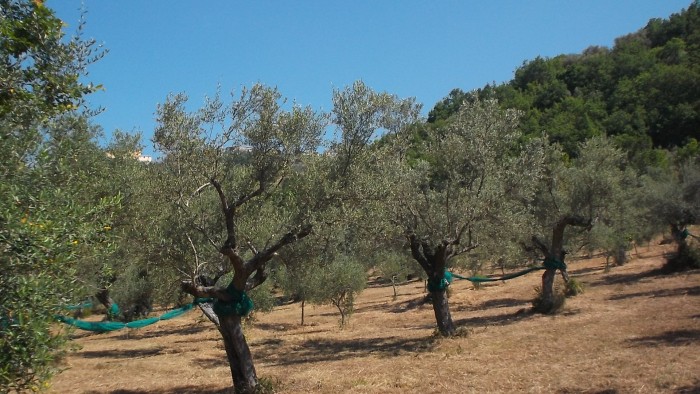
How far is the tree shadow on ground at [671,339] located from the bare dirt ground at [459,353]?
0.03m

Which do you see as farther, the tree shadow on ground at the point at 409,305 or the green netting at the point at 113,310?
the tree shadow on ground at the point at 409,305

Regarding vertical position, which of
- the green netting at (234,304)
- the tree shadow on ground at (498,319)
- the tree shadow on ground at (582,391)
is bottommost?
the tree shadow on ground at (498,319)

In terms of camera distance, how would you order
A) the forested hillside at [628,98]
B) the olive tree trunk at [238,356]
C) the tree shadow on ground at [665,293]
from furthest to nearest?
the forested hillside at [628,98]
the tree shadow on ground at [665,293]
the olive tree trunk at [238,356]

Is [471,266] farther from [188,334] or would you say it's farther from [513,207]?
[188,334]

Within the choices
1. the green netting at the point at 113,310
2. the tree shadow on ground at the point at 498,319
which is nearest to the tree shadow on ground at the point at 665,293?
the tree shadow on ground at the point at 498,319

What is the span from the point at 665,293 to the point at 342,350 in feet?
49.0

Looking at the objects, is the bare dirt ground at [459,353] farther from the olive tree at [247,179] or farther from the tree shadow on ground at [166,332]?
the olive tree at [247,179]

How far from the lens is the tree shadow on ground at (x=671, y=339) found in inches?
521

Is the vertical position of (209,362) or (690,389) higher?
(209,362)

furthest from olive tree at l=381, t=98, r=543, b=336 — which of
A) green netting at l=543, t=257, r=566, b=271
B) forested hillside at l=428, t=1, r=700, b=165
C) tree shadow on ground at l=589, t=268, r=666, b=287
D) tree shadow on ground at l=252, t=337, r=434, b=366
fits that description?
forested hillside at l=428, t=1, r=700, b=165

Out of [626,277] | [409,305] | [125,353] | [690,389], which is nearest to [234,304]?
[690,389]

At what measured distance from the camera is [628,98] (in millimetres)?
76562

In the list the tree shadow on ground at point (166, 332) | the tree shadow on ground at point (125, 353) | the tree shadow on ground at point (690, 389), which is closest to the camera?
the tree shadow on ground at point (690, 389)

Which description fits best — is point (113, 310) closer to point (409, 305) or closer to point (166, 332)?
point (166, 332)
